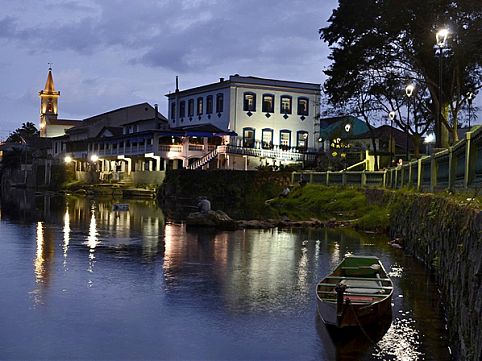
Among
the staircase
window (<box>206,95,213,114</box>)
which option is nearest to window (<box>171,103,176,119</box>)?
window (<box>206,95,213,114</box>)

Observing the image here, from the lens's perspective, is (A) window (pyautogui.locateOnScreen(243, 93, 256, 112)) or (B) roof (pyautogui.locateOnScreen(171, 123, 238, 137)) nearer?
(B) roof (pyautogui.locateOnScreen(171, 123, 238, 137))

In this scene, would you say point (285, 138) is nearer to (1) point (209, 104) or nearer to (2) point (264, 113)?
(2) point (264, 113)

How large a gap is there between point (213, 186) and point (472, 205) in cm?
5328

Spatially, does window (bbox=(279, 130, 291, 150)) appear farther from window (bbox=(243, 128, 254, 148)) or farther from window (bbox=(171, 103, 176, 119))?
window (bbox=(171, 103, 176, 119))

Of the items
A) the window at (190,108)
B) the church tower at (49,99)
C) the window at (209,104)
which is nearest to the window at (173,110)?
the window at (190,108)

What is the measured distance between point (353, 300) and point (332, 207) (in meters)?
33.0

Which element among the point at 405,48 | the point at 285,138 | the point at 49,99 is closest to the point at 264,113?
the point at 285,138

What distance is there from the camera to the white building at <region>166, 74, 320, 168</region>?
233 ft

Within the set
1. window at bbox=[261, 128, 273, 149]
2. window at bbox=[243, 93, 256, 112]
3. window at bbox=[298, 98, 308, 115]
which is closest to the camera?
window at bbox=[243, 93, 256, 112]

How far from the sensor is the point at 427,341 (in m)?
11.6

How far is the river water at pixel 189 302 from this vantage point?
10.9 m

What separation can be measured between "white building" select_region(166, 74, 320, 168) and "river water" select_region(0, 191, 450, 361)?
150ft

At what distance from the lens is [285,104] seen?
73.9 metres

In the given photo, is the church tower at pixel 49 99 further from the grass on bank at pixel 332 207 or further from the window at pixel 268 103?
the grass on bank at pixel 332 207
